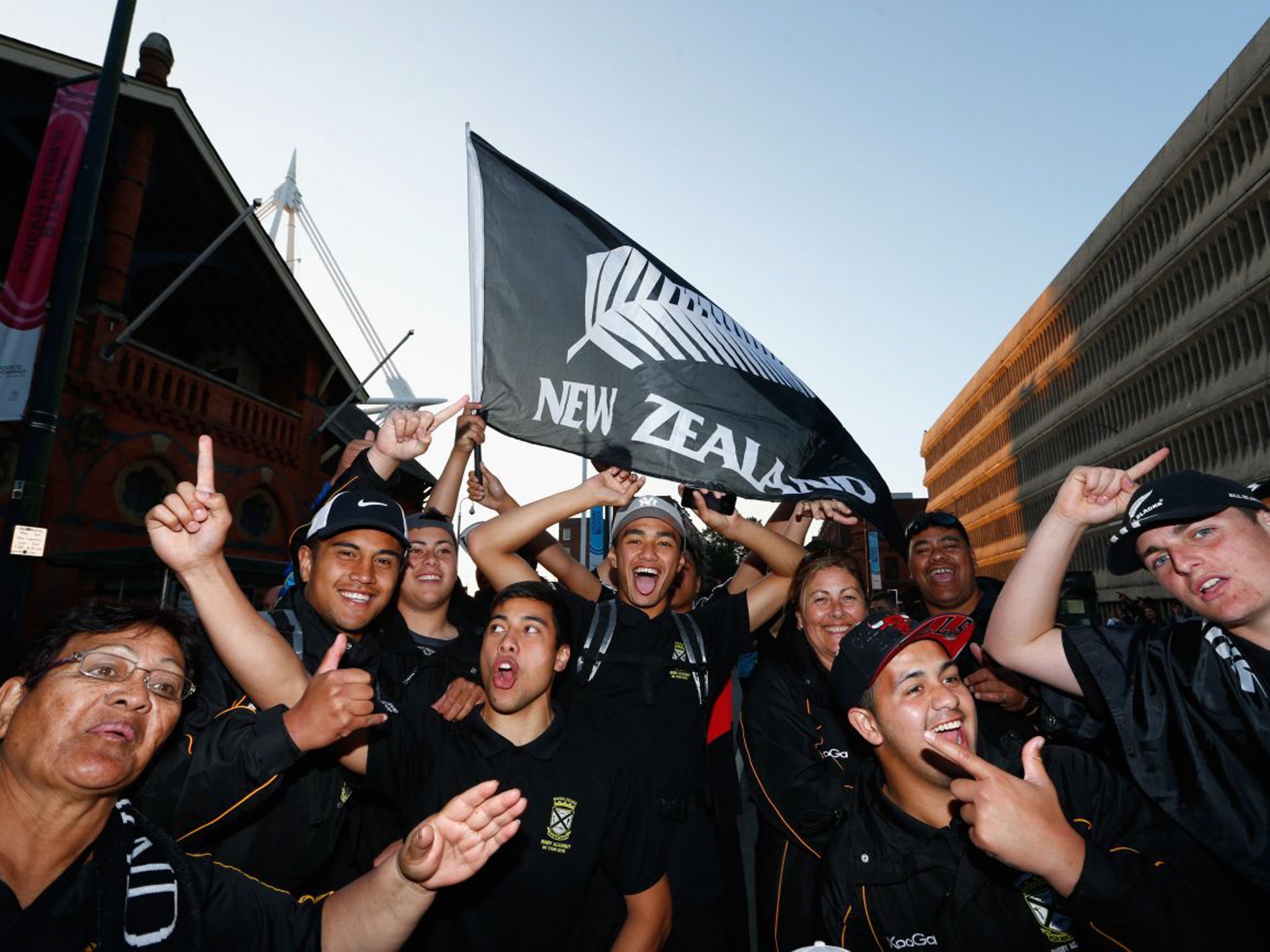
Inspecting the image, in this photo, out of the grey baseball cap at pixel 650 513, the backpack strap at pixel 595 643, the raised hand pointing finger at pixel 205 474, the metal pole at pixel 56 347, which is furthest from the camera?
the metal pole at pixel 56 347

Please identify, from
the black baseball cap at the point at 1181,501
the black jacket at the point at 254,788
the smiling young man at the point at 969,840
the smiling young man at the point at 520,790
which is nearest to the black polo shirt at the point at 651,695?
the smiling young man at the point at 520,790

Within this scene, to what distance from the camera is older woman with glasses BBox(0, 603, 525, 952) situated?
1.82 m

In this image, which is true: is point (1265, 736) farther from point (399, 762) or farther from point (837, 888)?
point (399, 762)

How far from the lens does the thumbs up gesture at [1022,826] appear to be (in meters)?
2.02

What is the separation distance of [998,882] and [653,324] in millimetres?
3672

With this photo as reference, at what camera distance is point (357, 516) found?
335 cm

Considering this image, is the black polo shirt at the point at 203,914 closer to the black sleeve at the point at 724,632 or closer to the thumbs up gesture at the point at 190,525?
the thumbs up gesture at the point at 190,525

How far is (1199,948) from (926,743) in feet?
2.88

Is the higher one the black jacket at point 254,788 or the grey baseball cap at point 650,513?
the grey baseball cap at point 650,513

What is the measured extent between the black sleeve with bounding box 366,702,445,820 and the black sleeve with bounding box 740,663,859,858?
1.44 metres

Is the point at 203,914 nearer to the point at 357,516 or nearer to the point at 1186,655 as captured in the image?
the point at 357,516

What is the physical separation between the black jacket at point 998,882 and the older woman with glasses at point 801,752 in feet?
1.20

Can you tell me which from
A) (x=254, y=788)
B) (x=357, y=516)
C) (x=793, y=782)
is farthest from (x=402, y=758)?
(x=793, y=782)

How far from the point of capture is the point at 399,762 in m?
2.78
